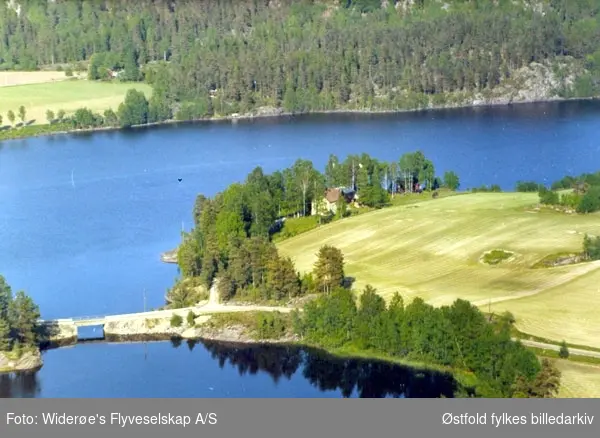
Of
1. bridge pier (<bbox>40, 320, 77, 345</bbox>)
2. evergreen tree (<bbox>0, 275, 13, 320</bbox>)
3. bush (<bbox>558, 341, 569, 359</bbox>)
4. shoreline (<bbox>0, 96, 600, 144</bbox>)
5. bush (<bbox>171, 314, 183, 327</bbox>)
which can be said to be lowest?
bridge pier (<bbox>40, 320, 77, 345</bbox>)

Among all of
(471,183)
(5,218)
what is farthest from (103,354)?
(471,183)

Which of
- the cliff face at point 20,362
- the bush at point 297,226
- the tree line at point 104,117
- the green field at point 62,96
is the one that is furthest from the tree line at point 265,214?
the green field at point 62,96

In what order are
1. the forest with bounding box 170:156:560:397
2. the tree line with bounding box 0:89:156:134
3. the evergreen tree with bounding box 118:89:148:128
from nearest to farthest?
the forest with bounding box 170:156:560:397 < the tree line with bounding box 0:89:156:134 < the evergreen tree with bounding box 118:89:148:128

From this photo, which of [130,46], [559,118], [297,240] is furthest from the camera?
[130,46]

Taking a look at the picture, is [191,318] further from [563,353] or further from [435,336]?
[563,353]

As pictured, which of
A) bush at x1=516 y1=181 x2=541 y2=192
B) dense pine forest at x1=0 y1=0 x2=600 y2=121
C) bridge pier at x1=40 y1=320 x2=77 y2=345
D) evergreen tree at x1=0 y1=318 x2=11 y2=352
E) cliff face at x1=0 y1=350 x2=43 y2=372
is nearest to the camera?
cliff face at x1=0 y1=350 x2=43 y2=372

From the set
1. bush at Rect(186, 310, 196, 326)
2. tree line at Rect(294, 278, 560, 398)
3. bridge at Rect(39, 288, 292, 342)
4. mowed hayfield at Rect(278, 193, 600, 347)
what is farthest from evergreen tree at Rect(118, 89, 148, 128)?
tree line at Rect(294, 278, 560, 398)

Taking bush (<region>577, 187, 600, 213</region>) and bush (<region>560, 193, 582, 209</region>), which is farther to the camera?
bush (<region>560, 193, 582, 209</region>)

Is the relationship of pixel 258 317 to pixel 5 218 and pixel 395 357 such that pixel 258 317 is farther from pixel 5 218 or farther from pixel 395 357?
pixel 5 218

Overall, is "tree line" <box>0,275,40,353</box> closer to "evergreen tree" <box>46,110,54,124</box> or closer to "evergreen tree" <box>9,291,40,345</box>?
"evergreen tree" <box>9,291,40,345</box>
